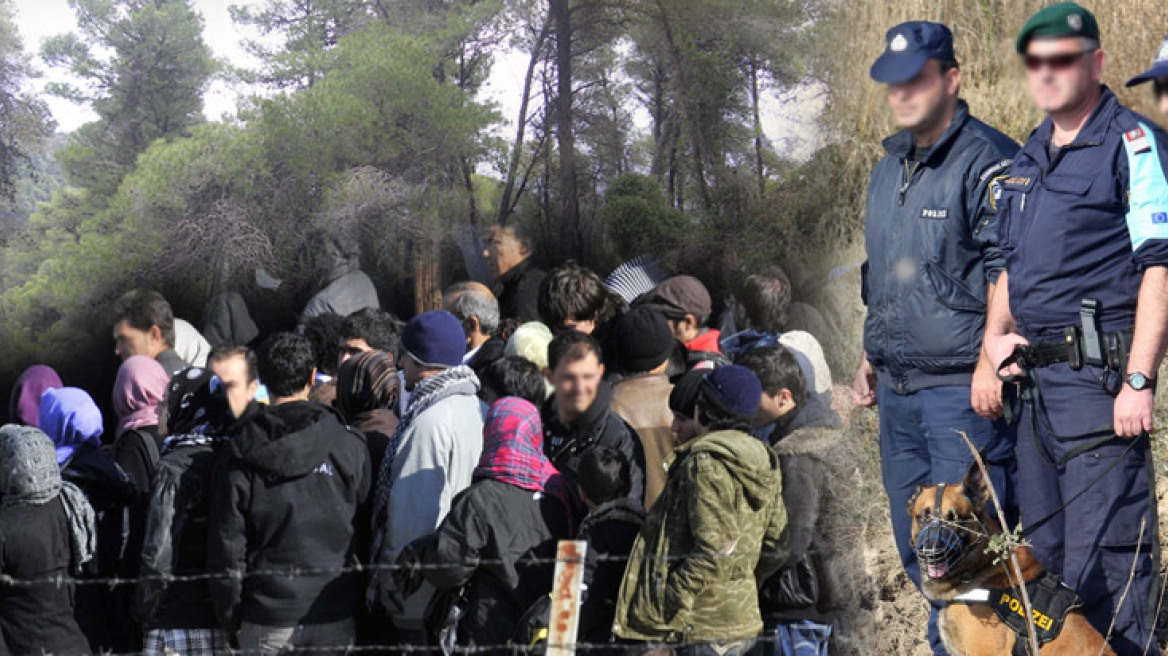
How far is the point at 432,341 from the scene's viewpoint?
4477 millimetres

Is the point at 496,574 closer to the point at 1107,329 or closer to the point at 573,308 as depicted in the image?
the point at 573,308

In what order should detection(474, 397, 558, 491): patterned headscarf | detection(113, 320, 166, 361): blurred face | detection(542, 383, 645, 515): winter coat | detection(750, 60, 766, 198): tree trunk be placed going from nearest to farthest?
detection(474, 397, 558, 491): patterned headscarf
detection(542, 383, 645, 515): winter coat
detection(750, 60, 766, 198): tree trunk
detection(113, 320, 166, 361): blurred face

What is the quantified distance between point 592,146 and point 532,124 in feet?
1.01

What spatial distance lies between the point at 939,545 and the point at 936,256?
86 centimetres

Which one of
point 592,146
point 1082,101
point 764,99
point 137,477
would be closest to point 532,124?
point 592,146

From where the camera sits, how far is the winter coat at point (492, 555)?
393cm

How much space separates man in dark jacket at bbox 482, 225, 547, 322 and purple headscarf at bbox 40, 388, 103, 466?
1917 millimetres

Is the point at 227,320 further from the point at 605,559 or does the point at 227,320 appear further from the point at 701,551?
the point at 701,551

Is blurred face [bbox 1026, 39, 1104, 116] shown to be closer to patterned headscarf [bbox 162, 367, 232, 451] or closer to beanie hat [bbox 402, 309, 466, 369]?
beanie hat [bbox 402, 309, 466, 369]

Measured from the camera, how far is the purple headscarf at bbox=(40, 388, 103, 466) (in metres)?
5.10

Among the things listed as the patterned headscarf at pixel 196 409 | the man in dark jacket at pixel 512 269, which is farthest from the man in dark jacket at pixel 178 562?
the man in dark jacket at pixel 512 269

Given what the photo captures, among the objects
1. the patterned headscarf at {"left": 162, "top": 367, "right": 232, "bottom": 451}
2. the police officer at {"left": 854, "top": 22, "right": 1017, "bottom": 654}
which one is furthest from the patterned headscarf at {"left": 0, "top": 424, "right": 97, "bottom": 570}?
the police officer at {"left": 854, "top": 22, "right": 1017, "bottom": 654}

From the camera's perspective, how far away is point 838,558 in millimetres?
4543

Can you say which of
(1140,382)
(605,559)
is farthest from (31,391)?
(1140,382)
